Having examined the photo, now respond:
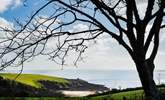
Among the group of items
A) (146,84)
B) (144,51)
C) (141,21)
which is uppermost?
(141,21)

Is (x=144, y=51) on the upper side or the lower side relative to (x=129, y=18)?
lower

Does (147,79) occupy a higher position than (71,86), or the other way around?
(71,86)

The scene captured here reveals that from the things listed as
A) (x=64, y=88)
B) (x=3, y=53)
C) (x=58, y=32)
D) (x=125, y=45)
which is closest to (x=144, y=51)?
(x=125, y=45)

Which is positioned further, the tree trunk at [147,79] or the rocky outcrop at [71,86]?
the rocky outcrop at [71,86]

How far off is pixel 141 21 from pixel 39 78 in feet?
181

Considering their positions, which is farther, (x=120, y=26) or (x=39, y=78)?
(x=39, y=78)

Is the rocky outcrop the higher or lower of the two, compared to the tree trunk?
higher

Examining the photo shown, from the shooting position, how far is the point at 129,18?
21.1 meters

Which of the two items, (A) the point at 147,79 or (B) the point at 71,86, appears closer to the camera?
(A) the point at 147,79

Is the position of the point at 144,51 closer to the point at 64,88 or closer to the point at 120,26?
the point at 120,26

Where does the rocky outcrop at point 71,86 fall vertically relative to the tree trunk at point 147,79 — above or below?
above

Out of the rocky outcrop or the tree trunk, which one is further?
the rocky outcrop

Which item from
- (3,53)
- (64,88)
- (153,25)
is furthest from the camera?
(64,88)

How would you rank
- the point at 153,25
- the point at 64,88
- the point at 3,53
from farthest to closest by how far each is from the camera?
the point at 64,88 < the point at 153,25 < the point at 3,53
